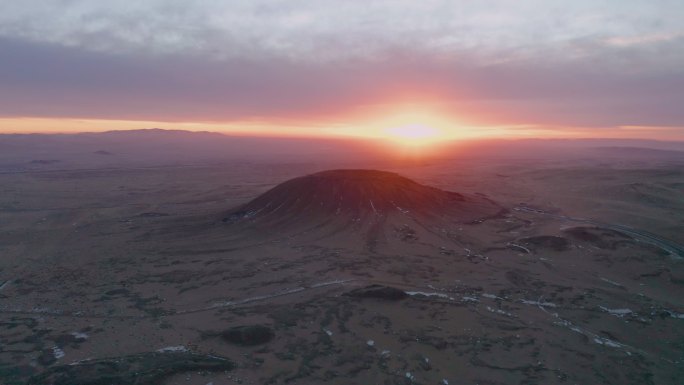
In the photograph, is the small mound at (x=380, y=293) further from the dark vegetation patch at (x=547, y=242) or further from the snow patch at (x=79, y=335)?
the dark vegetation patch at (x=547, y=242)

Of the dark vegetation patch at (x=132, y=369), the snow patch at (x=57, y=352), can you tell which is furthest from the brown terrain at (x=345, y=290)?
the snow patch at (x=57, y=352)

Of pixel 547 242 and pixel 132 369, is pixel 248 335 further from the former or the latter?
pixel 547 242

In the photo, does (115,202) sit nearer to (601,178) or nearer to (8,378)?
(8,378)

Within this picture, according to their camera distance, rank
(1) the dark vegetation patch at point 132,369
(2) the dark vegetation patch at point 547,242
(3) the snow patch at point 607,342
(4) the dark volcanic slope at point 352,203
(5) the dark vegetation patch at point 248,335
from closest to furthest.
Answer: (1) the dark vegetation patch at point 132,369 → (5) the dark vegetation patch at point 248,335 → (3) the snow patch at point 607,342 → (2) the dark vegetation patch at point 547,242 → (4) the dark volcanic slope at point 352,203

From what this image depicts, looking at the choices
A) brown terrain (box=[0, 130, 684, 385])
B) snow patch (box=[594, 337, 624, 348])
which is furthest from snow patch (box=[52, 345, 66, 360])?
snow patch (box=[594, 337, 624, 348])

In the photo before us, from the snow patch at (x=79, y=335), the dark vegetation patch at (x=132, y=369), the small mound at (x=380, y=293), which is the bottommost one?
the snow patch at (x=79, y=335)

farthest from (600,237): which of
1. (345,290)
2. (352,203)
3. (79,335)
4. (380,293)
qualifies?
(79,335)
